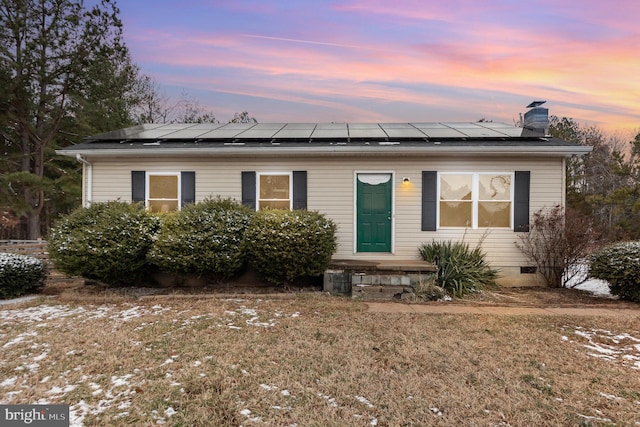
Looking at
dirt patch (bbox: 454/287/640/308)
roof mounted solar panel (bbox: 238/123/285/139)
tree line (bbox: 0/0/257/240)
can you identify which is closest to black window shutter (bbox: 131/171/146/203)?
roof mounted solar panel (bbox: 238/123/285/139)

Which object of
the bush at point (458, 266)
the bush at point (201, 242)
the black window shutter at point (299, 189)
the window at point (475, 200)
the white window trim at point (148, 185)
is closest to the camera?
the bush at point (201, 242)

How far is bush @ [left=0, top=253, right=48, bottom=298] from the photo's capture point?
598 centimetres

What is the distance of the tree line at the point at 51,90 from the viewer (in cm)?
1251

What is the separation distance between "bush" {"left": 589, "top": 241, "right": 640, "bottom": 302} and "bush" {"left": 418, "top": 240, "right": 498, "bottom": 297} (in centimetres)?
186

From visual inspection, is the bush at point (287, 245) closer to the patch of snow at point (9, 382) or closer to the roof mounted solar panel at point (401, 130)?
the roof mounted solar panel at point (401, 130)

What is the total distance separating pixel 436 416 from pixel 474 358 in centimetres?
128

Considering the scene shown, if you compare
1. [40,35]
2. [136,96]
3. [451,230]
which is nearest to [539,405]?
[451,230]

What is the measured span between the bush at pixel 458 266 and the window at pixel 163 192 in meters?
5.90

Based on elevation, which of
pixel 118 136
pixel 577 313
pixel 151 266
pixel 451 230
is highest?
pixel 118 136

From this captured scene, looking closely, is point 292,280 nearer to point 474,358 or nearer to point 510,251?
point 474,358

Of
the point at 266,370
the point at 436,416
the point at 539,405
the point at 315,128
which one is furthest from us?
the point at 315,128

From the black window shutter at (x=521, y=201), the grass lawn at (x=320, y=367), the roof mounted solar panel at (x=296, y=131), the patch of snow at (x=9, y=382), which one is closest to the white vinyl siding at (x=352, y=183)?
the black window shutter at (x=521, y=201)

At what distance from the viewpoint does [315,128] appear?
9.32 m

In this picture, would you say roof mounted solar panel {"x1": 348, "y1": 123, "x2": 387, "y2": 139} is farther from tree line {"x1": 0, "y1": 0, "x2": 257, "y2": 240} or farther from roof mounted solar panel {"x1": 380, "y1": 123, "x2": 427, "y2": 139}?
tree line {"x1": 0, "y1": 0, "x2": 257, "y2": 240}
